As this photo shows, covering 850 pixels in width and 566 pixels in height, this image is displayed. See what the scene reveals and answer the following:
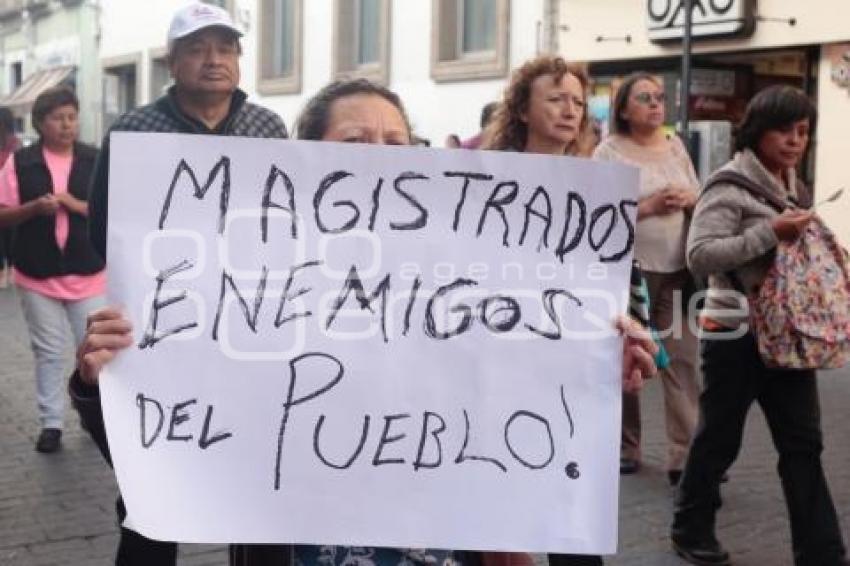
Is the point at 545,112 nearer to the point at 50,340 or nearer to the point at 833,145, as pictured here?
the point at 50,340

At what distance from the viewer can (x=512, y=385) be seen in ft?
6.53

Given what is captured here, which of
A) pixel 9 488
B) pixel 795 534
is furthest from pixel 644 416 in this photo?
pixel 9 488

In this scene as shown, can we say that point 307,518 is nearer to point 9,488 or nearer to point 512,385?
point 512,385

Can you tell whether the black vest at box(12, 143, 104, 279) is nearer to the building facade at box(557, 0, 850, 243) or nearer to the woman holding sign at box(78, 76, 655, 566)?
the woman holding sign at box(78, 76, 655, 566)

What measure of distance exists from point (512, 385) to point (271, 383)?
1.30 feet

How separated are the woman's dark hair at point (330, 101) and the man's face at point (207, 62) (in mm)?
1387

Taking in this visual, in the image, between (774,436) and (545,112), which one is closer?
(545,112)

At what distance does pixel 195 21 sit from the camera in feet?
11.7

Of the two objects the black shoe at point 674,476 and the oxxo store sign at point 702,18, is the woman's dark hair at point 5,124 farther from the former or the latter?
the black shoe at point 674,476

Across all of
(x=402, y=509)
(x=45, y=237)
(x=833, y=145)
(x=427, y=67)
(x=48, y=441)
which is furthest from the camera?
(x=427, y=67)

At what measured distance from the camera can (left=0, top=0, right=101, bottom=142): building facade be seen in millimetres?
26078

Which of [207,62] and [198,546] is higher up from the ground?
[207,62]


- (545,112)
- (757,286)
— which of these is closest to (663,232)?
(757,286)

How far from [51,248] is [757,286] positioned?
11.4 ft
